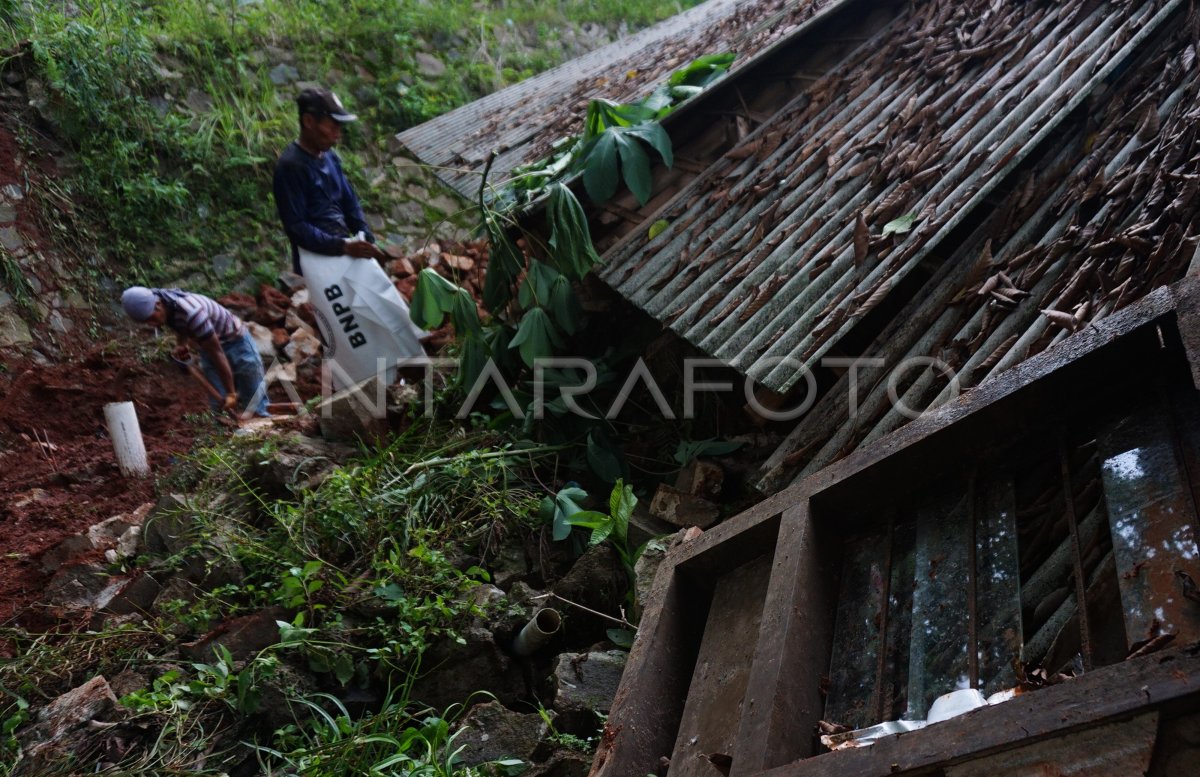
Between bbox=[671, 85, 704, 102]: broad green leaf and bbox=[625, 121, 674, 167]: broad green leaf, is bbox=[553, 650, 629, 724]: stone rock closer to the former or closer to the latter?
bbox=[625, 121, 674, 167]: broad green leaf

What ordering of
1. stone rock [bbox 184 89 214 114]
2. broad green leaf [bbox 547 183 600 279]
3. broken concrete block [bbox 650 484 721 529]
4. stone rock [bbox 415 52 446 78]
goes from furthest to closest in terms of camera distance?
stone rock [bbox 415 52 446 78]
stone rock [bbox 184 89 214 114]
broad green leaf [bbox 547 183 600 279]
broken concrete block [bbox 650 484 721 529]

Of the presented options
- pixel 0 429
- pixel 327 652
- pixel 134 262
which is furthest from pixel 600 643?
pixel 134 262

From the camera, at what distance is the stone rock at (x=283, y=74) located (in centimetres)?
1000

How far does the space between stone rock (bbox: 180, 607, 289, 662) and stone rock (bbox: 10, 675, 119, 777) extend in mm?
439

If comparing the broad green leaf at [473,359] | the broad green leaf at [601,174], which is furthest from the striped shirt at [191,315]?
the broad green leaf at [601,174]

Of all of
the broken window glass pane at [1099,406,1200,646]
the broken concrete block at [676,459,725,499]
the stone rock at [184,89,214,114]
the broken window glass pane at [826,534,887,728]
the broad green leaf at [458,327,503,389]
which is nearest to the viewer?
the broken window glass pane at [1099,406,1200,646]

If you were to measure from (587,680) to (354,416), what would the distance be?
2.88m

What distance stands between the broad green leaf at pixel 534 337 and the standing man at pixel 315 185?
1659 mm

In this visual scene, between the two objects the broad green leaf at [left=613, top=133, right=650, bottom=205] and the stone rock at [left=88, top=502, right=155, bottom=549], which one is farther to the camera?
the stone rock at [left=88, top=502, right=155, bottom=549]

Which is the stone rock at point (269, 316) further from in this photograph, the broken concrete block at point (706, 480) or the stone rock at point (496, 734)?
the stone rock at point (496, 734)

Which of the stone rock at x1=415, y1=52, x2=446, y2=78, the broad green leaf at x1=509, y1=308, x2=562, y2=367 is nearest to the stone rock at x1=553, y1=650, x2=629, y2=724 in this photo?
the broad green leaf at x1=509, y1=308, x2=562, y2=367

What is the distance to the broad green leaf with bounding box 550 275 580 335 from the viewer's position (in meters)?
5.02

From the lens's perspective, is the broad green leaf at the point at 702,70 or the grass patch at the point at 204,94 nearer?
the broad green leaf at the point at 702,70

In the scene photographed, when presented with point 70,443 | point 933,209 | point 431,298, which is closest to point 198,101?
point 70,443
